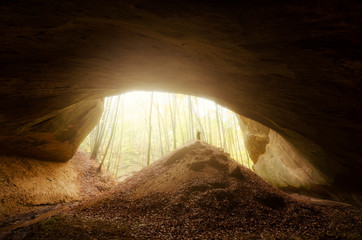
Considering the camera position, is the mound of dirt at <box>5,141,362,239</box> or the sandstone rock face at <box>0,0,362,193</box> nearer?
the sandstone rock face at <box>0,0,362,193</box>

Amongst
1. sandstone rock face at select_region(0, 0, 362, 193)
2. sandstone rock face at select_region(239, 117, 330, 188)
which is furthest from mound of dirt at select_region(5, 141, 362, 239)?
sandstone rock face at select_region(0, 0, 362, 193)

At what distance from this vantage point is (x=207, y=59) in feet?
9.11

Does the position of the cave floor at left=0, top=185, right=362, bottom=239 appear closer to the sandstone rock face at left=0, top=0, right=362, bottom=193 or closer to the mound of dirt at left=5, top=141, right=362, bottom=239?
the mound of dirt at left=5, top=141, right=362, bottom=239

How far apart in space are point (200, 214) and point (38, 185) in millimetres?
5151

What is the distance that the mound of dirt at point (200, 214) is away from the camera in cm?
249

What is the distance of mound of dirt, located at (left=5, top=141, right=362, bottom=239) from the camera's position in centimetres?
249

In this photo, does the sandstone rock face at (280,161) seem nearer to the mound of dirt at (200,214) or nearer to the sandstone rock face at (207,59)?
the sandstone rock face at (207,59)

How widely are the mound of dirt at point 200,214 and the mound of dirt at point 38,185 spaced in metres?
1.47

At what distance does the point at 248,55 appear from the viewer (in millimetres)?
2420

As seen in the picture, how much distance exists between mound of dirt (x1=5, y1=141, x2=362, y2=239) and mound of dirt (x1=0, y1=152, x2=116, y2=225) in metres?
1.47

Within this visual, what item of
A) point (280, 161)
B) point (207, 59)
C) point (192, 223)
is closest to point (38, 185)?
point (192, 223)

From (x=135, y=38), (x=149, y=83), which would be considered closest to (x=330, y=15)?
(x=135, y=38)

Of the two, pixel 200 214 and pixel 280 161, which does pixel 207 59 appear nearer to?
pixel 200 214

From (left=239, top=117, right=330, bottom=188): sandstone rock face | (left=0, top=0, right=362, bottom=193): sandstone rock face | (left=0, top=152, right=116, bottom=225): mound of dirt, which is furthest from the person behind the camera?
(left=239, top=117, right=330, bottom=188): sandstone rock face
